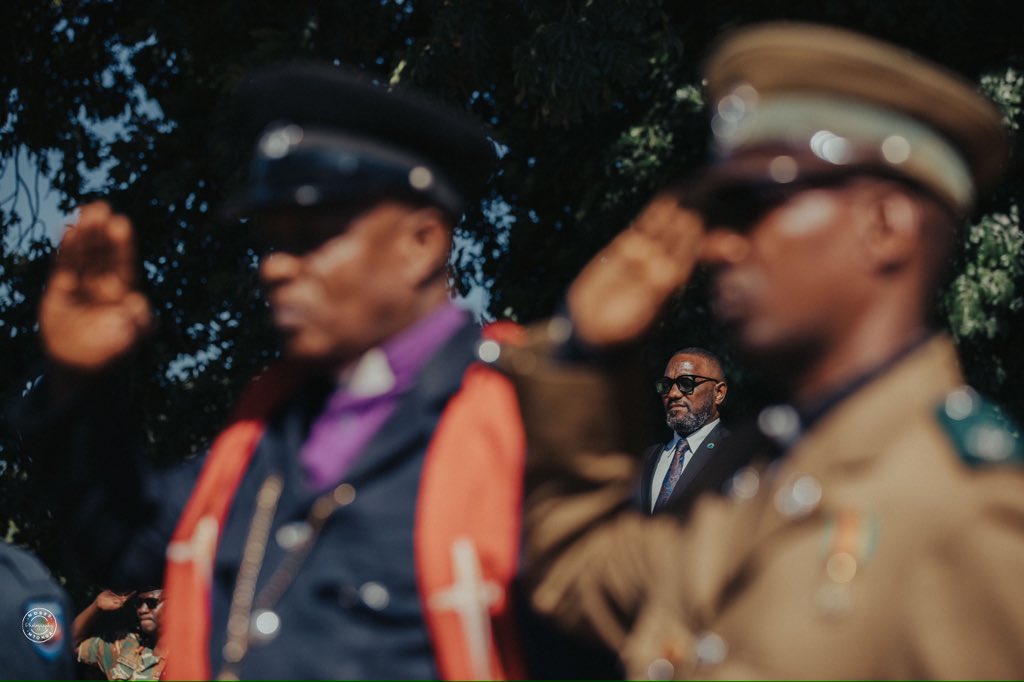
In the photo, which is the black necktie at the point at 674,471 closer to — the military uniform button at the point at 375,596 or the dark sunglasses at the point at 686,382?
the dark sunglasses at the point at 686,382

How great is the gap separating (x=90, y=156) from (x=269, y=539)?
9.42 metres

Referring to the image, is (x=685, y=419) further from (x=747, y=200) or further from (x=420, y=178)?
(x=747, y=200)

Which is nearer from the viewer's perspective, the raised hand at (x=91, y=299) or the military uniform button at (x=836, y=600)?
the military uniform button at (x=836, y=600)

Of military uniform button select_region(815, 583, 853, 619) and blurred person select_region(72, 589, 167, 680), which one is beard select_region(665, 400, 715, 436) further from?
military uniform button select_region(815, 583, 853, 619)

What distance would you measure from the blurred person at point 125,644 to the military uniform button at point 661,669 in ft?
19.6

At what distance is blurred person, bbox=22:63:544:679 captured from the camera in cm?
216

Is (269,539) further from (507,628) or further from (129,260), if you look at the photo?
(129,260)

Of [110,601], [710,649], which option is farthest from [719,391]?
[710,649]

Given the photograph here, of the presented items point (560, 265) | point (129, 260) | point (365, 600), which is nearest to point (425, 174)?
point (129, 260)

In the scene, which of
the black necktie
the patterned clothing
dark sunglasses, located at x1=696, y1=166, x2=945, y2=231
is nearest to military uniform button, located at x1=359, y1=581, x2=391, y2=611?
dark sunglasses, located at x1=696, y1=166, x2=945, y2=231

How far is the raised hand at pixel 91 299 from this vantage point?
2473 millimetres

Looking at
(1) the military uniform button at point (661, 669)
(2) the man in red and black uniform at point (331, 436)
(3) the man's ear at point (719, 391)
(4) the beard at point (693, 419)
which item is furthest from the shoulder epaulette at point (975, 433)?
(3) the man's ear at point (719, 391)

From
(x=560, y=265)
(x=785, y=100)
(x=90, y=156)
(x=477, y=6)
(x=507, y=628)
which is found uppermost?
(x=90, y=156)

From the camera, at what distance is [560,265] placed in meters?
9.49
